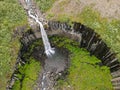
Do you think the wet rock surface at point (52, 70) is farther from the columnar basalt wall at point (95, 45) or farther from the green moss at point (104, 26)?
the green moss at point (104, 26)

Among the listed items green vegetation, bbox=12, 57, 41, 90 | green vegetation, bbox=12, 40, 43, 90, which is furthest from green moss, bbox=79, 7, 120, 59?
green vegetation, bbox=12, 57, 41, 90

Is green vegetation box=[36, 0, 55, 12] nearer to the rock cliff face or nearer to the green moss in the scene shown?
the rock cliff face

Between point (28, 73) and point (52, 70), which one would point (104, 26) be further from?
point (28, 73)

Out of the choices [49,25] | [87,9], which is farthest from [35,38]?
[87,9]

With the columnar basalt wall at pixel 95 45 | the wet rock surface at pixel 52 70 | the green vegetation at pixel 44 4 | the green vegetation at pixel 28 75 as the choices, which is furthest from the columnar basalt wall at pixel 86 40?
the green vegetation at pixel 44 4

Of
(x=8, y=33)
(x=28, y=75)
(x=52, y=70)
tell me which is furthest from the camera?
(x=8, y=33)

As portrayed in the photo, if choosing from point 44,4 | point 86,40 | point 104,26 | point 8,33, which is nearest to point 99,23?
point 104,26
